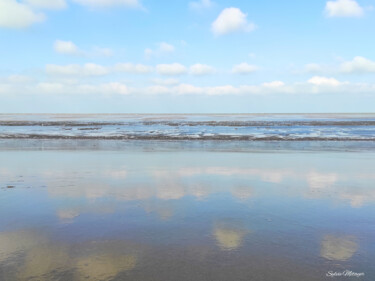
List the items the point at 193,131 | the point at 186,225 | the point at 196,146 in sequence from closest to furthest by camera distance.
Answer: the point at 186,225
the point at 196,146
the point at 193,131

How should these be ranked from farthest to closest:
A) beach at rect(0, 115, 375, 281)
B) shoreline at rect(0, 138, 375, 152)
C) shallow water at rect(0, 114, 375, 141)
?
shallow water at rect(0, 114, 375, 141), shoreline at rect(0, 138, 375, 152), beach at rect(0, 115, 375, 281)

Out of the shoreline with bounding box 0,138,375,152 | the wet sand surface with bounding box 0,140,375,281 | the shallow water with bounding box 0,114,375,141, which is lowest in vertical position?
the wet sand surface with bounding box 0,140,375,281

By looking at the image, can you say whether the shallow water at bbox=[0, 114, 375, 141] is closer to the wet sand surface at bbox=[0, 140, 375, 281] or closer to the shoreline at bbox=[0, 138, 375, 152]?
the shoreline at bbox=[0, 138, 375, 152]

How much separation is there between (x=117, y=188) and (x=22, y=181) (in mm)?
3824

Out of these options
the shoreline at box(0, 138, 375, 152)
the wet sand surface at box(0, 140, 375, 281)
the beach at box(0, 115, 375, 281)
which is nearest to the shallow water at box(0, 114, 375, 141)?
the shoreline at box(0, 138, 375, 152)

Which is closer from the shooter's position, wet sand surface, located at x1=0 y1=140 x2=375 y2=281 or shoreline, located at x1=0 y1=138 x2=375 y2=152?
wet sand surface, located at x1=0 y1=140 x2=375 y2=281

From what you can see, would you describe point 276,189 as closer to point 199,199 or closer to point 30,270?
point 199,199

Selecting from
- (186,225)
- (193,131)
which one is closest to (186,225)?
(186,225)

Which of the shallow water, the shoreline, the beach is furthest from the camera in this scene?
the shallow water

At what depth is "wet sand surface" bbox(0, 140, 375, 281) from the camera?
498 cm

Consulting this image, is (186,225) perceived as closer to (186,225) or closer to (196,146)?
(186,225)

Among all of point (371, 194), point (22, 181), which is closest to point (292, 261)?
point (371, 194)

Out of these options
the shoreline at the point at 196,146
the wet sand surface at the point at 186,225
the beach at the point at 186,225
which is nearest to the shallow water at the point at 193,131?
the shoreline at the point at 196,146

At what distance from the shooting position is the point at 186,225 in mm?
6906
